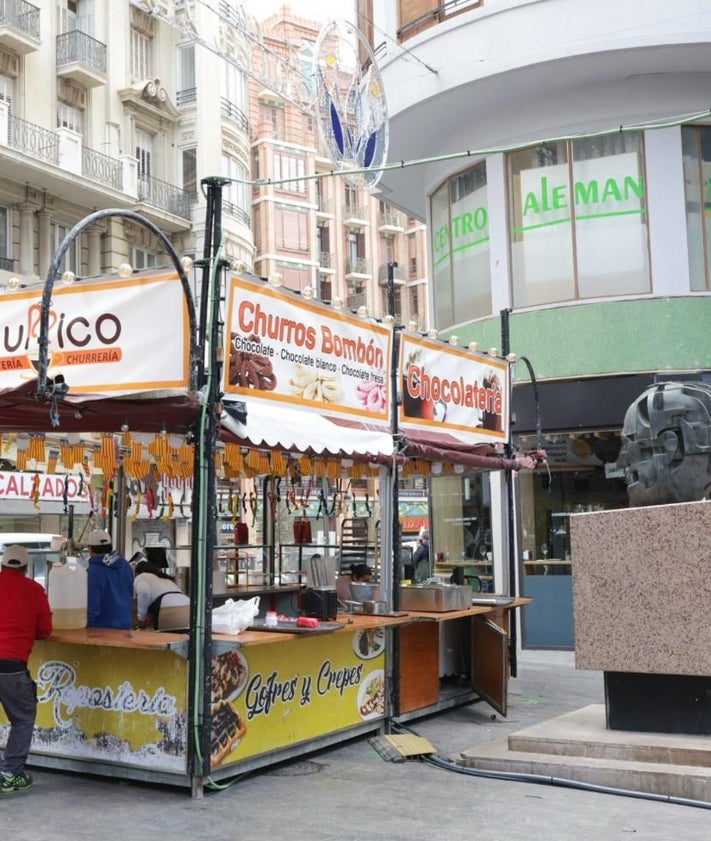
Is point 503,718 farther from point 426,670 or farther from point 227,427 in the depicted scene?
point 227,427

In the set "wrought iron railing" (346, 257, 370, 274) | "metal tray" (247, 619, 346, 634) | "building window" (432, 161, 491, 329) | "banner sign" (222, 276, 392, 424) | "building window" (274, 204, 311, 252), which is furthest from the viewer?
"wrought iron railing" (346, 257, 370, 274)

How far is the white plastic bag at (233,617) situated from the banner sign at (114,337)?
1.75m

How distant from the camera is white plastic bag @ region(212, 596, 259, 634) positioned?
796 centimetres

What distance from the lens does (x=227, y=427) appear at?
7.85 metres

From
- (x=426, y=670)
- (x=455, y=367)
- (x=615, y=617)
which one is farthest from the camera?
(x=455, y=367)

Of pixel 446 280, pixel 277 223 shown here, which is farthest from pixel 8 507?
pixel 277 223

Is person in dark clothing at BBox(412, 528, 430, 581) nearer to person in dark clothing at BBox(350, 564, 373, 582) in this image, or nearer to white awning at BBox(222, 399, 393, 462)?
person in dark clothing at BBox(350, 564, 373, 582)

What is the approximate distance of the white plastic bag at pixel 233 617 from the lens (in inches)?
313

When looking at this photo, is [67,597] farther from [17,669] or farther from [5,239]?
[5,239]

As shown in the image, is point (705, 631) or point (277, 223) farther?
point (277, 223)

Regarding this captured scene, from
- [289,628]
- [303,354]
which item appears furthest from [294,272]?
[289,628]

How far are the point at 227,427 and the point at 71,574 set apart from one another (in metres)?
1.94

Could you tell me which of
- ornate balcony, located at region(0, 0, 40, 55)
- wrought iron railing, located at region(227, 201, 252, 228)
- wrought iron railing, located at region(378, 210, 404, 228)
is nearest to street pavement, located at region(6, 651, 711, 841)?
ornate balcony, located at region(0, 0, 40, 55)

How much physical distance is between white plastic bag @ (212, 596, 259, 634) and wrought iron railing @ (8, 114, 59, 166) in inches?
851
